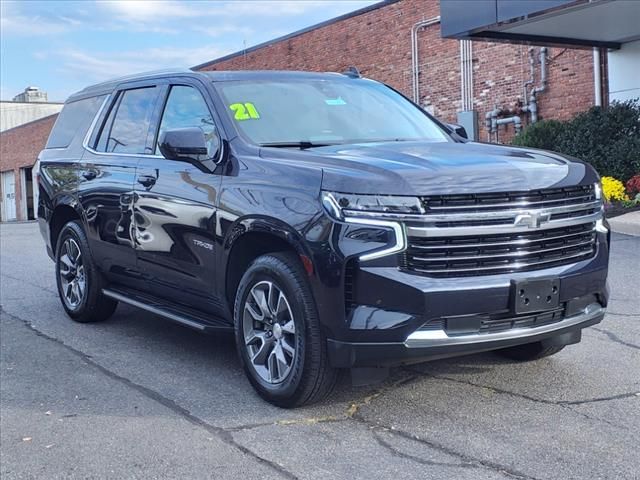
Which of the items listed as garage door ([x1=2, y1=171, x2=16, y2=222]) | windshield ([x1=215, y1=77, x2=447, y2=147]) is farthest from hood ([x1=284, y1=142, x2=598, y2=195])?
garage door ([x1=2, y1=171, x2=16, y2=222])

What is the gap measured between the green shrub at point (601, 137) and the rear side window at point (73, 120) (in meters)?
9.61

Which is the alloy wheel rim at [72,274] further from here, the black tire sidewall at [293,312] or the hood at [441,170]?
the hood at [441,170]

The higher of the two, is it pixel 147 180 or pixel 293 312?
pixel 147 180

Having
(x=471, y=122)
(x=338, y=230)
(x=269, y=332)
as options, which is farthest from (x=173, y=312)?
(x=471, y=122)

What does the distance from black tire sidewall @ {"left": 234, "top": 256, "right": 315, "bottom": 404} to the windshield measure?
0.93 m

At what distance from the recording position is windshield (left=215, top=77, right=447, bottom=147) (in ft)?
17.0

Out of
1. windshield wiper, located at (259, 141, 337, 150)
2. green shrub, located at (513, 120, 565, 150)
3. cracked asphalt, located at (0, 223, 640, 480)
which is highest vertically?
green shrub, located at (513, 120, 565, 150)

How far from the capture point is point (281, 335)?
4.53m

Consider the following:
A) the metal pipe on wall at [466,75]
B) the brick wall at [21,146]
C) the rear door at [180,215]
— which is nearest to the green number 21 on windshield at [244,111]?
the rear door at [180,215]

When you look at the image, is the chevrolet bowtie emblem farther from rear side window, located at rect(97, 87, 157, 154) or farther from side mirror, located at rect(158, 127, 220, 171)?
rear side window, located at rect(97, 87, 157, 154)

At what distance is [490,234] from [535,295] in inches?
16.3

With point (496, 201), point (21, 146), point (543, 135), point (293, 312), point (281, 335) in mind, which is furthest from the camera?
point (21, 146)

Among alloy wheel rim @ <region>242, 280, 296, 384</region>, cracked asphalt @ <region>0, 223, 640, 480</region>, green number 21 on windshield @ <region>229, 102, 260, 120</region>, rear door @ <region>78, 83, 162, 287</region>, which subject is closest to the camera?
cracked asphalt @ <region>0, 223, 640, 480</region>

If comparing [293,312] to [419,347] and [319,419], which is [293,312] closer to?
[319,419]
